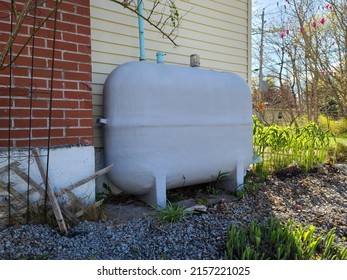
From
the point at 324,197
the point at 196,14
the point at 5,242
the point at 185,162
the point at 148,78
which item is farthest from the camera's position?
the point at 196,14

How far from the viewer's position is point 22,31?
2.30m

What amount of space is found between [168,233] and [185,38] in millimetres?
2747

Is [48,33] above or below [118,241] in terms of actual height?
above

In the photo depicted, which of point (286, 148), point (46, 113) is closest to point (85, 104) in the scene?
point (46, 113)

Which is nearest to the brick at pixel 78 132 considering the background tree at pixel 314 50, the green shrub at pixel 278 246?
the green shrub at pixel 278 246

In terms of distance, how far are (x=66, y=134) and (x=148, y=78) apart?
0.88 meters

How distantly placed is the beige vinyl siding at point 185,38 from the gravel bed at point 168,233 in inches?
48.9

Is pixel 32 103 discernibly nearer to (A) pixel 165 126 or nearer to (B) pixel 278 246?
(A) pixel 165 126

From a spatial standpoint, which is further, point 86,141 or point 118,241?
point 86,141

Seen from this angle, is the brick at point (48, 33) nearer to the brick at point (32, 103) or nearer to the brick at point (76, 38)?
the brick at point (76, 38)

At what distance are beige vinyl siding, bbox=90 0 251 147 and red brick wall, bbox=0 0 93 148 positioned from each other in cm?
60

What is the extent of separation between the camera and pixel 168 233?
2227 millimetres
